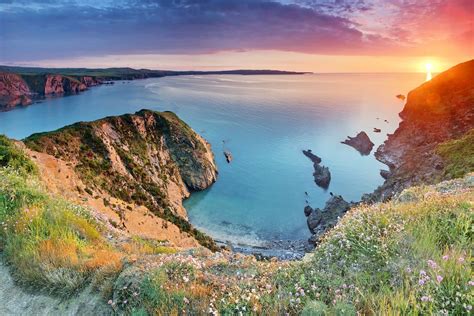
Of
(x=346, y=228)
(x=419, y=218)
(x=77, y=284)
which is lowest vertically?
(x=77, y=284)

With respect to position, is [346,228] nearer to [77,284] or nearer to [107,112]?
[77,284]

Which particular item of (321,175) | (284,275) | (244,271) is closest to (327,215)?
(321,175)

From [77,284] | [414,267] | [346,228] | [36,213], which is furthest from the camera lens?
[36,213]

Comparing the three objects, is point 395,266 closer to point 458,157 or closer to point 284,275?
point 284,275

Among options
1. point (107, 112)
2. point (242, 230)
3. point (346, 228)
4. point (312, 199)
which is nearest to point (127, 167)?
point (242, 230)

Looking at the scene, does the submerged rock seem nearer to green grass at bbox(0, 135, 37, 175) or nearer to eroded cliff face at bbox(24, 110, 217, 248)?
eroded cliff face at bbox(24, 110, 217, 248)

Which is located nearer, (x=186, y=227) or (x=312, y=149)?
(x=186, y=227)

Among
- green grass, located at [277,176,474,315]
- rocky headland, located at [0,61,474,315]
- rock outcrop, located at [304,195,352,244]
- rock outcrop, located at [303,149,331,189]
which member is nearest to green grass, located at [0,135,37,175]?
rocky headland, located at [0,61,474,315]

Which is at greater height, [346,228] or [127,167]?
[346,228]
